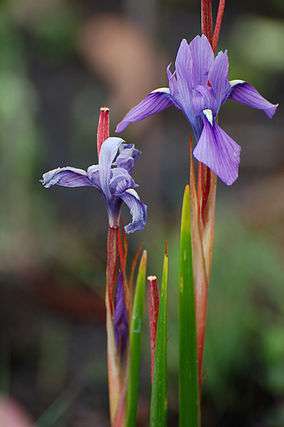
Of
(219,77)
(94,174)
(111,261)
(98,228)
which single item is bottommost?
(98,228)

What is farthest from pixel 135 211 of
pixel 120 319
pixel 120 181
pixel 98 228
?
pixel 98 228

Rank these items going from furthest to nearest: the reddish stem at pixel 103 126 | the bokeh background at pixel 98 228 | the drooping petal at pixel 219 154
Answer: the bokeh background at pixel 98 228, the reddish stem at pixel 103 126, the drooping petal at pixel 219 154

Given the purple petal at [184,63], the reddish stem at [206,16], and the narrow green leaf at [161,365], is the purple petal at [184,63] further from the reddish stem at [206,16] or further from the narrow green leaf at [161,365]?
the narrow green leaf at [161,365]

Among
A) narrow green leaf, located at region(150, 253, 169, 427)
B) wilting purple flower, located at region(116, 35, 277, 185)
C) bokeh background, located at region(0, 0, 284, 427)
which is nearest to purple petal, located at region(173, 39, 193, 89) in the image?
wilting purple flower, located at region(116, 35, 277, 185)

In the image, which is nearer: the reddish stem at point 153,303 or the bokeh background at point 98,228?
the reddish stem at point 153,303

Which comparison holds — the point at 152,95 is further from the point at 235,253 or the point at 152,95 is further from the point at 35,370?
the point at 35,370

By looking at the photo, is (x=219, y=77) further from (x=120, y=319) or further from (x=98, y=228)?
(x=98, y=228)

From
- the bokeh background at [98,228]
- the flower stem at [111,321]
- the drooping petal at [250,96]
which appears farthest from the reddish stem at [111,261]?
the bokeh background at [98,228]
